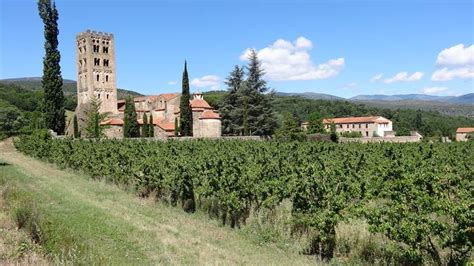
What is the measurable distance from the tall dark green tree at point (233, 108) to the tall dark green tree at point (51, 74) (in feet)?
62.4

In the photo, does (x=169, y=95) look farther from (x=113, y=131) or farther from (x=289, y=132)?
(x=289, y=132)

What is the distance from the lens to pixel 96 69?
63250 millimetres

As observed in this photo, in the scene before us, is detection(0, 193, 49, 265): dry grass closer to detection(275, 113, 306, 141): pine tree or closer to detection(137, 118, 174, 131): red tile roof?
detection(275, 113, 306, 141): pine tree

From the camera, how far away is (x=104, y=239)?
9055mm

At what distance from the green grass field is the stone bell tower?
170 feet

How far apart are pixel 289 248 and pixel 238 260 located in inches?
56.7

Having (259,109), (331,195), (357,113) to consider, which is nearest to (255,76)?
(259,109)

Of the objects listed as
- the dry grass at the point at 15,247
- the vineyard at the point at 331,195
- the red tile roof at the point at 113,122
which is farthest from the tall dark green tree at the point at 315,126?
the dry grass at the point at 15,247

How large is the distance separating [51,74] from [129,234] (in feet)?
136

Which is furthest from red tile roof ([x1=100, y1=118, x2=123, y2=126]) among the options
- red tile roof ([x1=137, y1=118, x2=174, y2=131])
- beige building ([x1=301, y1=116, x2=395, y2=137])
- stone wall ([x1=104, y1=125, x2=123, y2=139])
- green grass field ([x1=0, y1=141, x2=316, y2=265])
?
beige building ([x1=301, y1=116, x2=395, y2=137])

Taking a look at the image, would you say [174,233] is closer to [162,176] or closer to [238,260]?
[238,260]

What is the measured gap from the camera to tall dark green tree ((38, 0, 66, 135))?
4603cm

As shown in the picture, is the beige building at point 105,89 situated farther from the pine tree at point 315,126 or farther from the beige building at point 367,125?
the beige building at point 367,125

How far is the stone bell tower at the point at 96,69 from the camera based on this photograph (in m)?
62.7
